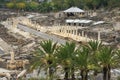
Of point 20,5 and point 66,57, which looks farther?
point 20,5

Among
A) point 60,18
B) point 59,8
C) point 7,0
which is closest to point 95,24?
point 60,18

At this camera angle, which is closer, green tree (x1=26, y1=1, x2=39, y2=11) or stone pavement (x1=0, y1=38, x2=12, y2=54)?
stone pavement (x1=0, y1=38, x2=12, y2=54)

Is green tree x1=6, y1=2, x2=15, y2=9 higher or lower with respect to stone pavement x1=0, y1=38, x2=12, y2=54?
lower

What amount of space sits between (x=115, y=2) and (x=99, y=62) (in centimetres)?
9026

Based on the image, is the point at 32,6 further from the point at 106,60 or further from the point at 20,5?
the point at 106,60

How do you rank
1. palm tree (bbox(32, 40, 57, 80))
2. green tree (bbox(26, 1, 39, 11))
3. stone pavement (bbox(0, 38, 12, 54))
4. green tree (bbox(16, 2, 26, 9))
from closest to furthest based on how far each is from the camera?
palm tree (bbox(32, 40, 57, 80)) < stone pavement (bbox(0, 38, 12, 54)) < green tree (bbox(26, 1, 39, 11)) < green tree (bbox(16, 2, 26, 9))

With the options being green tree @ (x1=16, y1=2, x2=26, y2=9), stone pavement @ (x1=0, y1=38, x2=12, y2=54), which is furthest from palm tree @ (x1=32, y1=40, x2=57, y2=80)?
green tree @ (x1=16, y1=2, x2=26, y2=9)

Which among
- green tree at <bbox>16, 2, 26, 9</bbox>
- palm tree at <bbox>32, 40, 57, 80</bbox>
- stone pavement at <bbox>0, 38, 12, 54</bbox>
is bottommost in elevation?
green tree at <bbox>16, 2, 26, 9</bbox>

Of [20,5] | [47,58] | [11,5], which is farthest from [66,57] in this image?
[11,5]

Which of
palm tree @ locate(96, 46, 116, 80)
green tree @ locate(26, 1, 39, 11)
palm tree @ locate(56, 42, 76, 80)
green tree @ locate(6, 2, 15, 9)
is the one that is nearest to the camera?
palm tree @ locate(96, 46, 116, 80)

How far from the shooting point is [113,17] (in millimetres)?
103062

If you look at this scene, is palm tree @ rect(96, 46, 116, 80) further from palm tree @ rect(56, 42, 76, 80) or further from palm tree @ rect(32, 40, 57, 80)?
palm tree @ rect(32, 40, 57, 80)

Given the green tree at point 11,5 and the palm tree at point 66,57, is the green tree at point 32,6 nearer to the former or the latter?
the green tree at point 11,5

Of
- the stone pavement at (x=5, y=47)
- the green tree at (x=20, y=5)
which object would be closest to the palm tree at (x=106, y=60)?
the stone pavement at (x=5, y=47)
